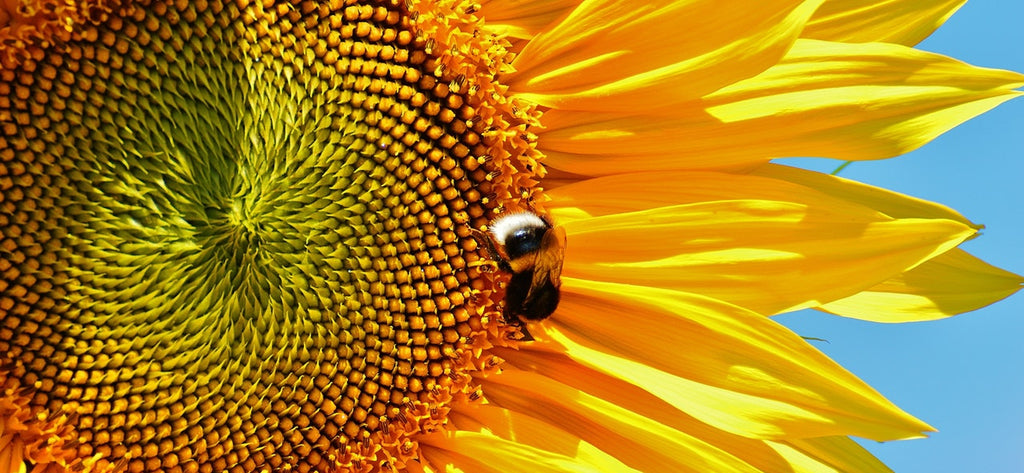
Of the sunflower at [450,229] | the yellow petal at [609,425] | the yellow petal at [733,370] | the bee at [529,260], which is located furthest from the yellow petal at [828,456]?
the bee at [529,260]

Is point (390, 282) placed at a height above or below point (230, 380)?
above

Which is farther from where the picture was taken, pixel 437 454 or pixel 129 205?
pixel 437 454

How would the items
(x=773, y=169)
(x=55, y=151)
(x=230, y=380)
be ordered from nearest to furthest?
(x=55, y=151)
(x=230, y=380)
(x=773, y=169)

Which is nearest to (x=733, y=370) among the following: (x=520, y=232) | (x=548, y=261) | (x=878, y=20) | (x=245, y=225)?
(x=548, y=261)

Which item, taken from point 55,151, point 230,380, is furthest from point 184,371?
point 55,151

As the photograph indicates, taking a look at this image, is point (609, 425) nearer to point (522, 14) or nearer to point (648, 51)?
point (648, 51)

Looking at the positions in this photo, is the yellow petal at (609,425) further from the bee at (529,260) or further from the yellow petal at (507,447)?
the bee at (529,260)

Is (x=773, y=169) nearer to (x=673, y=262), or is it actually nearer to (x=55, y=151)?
(x=673, y=262)
